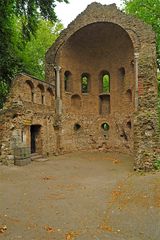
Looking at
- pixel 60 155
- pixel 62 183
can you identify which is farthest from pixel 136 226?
pixel 60 155

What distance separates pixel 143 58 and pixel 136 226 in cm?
1301

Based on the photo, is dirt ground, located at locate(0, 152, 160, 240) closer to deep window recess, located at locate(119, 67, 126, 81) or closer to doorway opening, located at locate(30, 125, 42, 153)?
doorway opening, located at locate(30, 125, 42, 153)

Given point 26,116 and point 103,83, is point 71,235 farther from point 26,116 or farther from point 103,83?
point 103,83

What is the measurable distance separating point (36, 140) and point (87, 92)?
7.00 m

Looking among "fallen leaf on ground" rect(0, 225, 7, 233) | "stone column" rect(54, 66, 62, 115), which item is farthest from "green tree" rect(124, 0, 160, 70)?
A: "fallen leaf on ground" rect(0, 225, 7, 233)

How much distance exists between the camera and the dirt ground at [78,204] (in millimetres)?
6465

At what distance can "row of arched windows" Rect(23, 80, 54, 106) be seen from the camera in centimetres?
1944

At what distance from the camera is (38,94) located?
810 inches

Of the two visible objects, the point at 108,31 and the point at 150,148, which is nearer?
the point at 150,148

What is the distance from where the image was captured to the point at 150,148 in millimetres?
14758

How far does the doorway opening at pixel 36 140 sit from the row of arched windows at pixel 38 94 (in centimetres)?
188

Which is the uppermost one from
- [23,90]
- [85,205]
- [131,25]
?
[131,25]

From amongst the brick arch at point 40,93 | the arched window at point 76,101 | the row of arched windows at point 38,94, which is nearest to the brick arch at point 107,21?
the row of arched windows at point 38,94

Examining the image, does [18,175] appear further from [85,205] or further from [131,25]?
[131,25]
